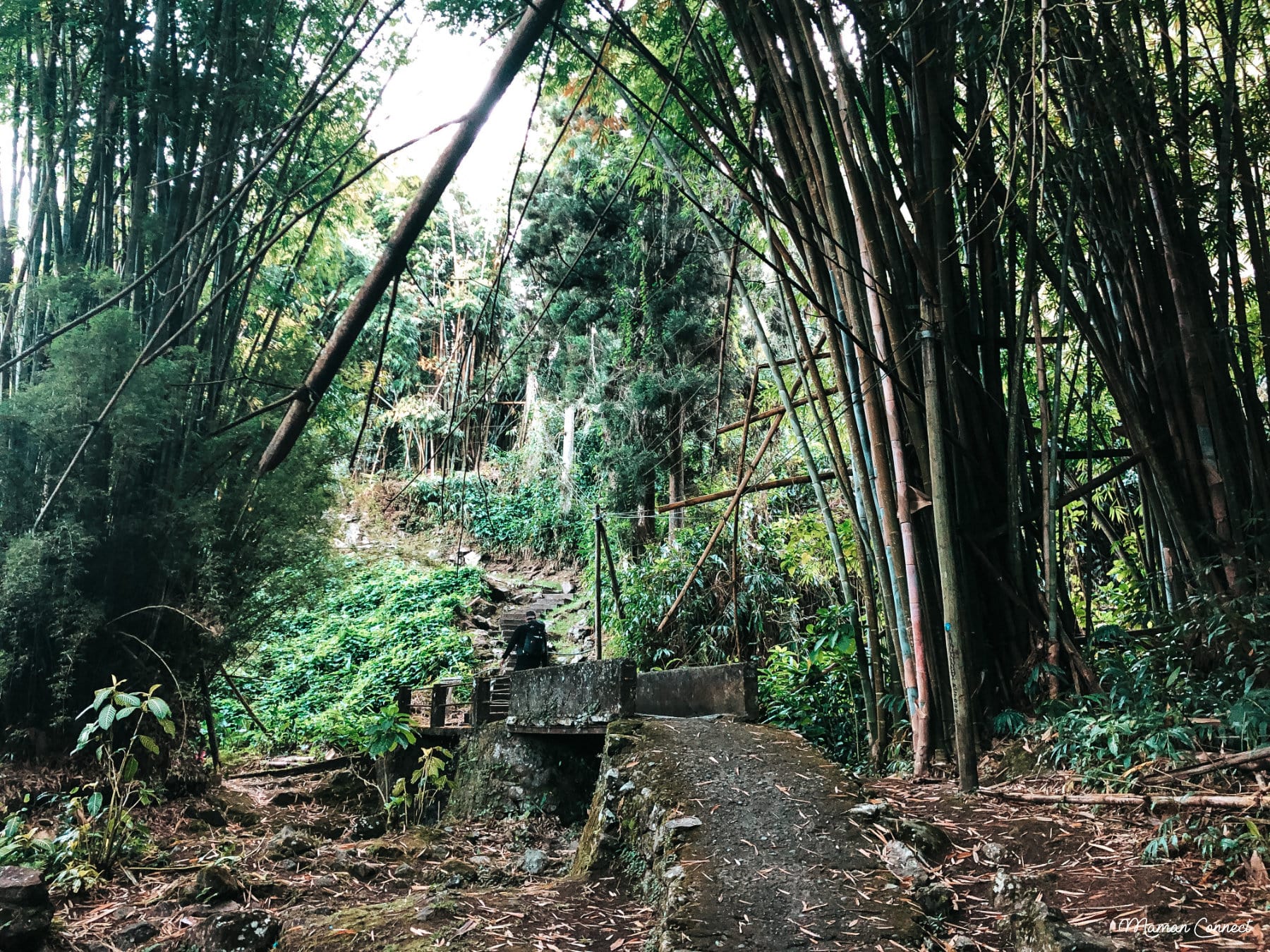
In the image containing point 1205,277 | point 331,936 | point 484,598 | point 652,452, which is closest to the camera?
point 331,936

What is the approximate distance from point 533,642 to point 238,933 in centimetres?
438

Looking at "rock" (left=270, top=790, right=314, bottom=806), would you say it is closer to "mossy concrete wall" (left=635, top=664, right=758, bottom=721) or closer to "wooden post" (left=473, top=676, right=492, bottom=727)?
"wooden post" (left=473, top=676, right=492, bottom=727)

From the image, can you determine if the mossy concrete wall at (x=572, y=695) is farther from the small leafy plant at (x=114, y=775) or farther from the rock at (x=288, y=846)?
the small leafy plant at (x=114, y=775)

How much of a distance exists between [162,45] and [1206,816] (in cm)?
542

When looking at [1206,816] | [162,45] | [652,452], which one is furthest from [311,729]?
[1206,816]

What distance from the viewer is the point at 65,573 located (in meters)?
3.51

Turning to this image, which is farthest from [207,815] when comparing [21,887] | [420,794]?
[21,887]

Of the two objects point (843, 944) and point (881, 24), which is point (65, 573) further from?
point (881, 24)

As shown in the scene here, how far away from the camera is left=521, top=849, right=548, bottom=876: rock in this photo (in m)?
3.44

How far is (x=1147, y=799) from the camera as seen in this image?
7.13ft

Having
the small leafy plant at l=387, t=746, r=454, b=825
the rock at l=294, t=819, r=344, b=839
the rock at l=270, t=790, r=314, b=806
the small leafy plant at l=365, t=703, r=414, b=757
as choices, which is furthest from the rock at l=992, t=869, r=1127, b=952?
the rock at l=270, t=790, r=314, b=806

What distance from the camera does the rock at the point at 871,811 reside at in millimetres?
2480

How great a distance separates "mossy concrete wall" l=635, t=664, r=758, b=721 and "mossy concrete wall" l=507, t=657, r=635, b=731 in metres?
0.39

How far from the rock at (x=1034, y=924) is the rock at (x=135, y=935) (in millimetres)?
2566
